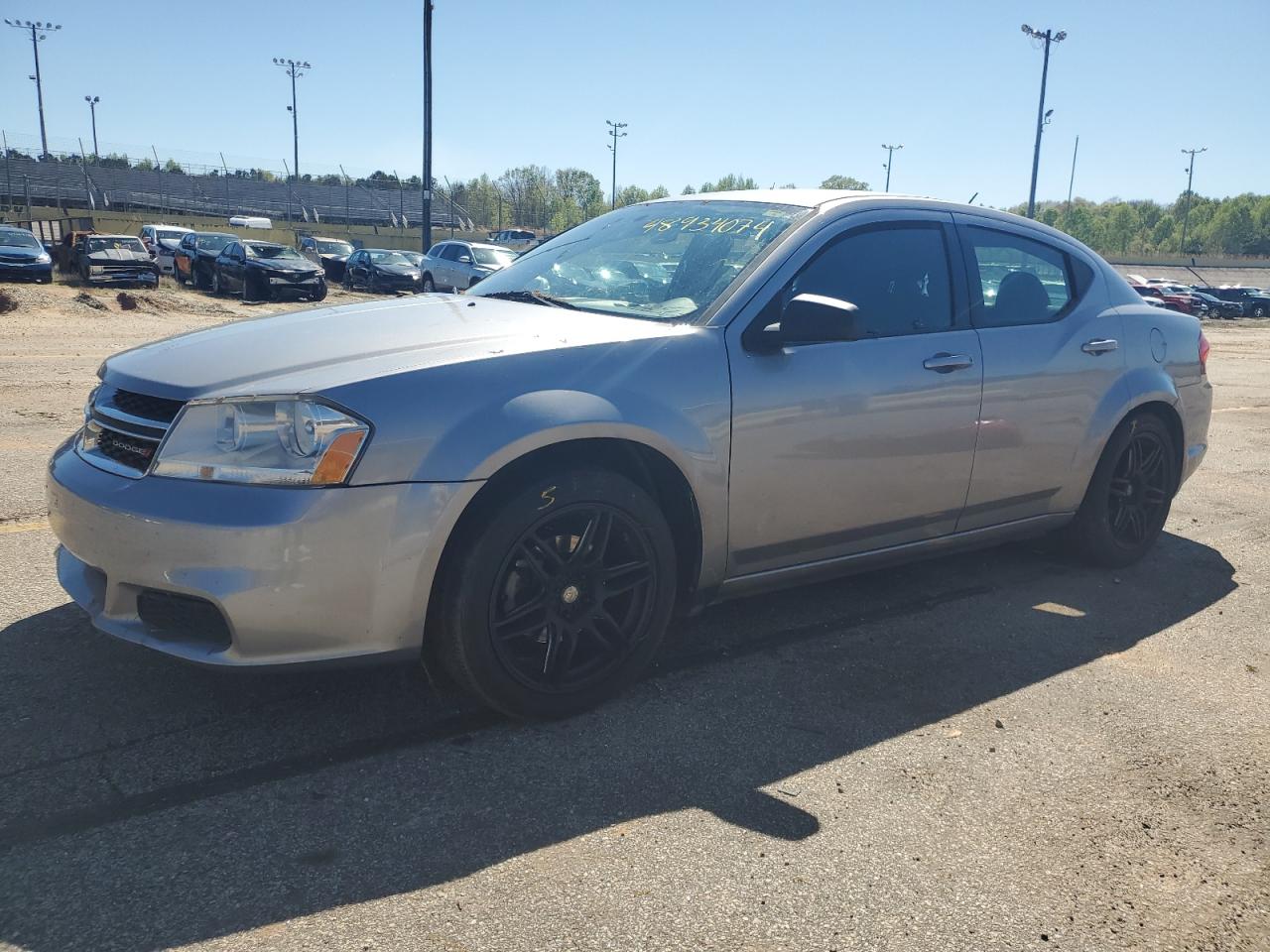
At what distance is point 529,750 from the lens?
2986mm

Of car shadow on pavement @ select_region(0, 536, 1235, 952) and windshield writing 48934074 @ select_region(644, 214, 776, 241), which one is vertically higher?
windshield writing 48934074 @ select_region(644, 214, 776, 241)

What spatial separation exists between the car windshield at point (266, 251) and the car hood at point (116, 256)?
7.81ft

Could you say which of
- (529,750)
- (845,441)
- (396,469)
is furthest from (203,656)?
(845,441)

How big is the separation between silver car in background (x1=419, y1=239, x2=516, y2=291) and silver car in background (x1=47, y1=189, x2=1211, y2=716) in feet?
65.5

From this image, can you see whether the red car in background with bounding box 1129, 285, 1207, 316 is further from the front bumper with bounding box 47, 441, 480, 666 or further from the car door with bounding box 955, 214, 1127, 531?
the front bumper with bounding box 47, 441, 480, 666

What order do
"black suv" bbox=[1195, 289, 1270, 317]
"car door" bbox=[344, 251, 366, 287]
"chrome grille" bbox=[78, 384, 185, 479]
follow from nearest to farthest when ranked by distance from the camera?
1. "chrome grille" bbox=[78, 384, 185, 479]
2. "car door" bbox=[344, 251, 366, 287]
3. "black suv" bbox=[1195, 289, 1270, 317]

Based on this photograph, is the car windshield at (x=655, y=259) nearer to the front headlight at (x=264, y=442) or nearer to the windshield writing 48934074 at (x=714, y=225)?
the windshield writing 48934074 at (x=714, y=225)

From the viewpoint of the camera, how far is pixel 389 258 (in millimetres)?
29359

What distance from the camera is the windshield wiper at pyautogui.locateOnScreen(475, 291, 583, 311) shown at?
3.85m

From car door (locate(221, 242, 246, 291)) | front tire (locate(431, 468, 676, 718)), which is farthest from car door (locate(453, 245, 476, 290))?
front tire (locate(431, 468, 676, 718))

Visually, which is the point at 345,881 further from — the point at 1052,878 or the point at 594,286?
the point at 594,286

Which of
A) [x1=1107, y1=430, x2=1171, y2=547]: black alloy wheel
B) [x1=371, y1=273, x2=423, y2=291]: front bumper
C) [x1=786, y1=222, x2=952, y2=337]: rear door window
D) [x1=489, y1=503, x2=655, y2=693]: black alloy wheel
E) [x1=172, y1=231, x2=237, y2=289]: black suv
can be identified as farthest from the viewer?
[x1=371, y1=273, x2=423, y2=291]: front bumper

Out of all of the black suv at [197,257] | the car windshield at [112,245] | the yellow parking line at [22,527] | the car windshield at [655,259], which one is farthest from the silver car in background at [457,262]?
the car windshield at [655,259]

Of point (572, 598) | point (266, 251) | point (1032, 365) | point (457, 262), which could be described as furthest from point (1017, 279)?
point (266, 251)
